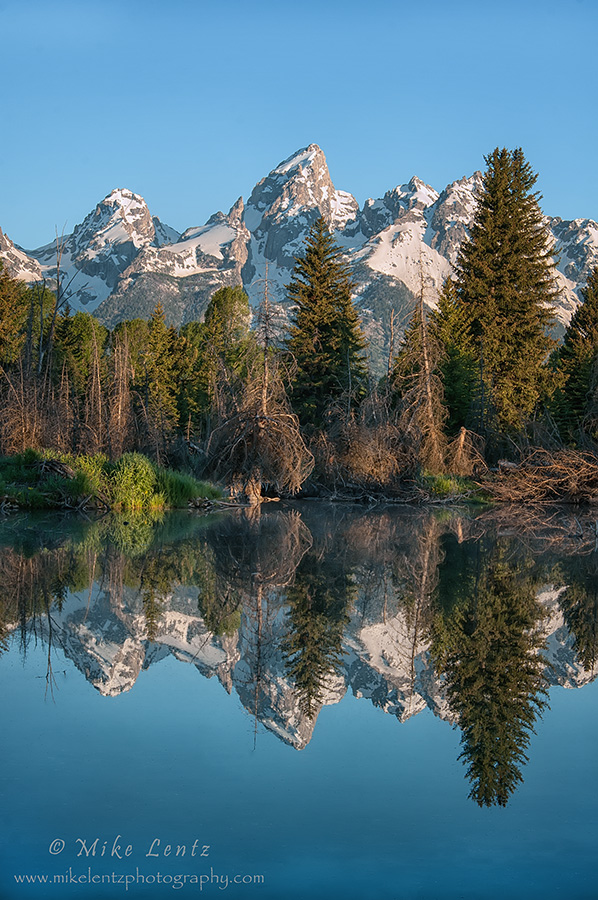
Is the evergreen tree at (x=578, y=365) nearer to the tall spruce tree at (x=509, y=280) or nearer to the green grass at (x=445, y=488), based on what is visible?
the tall spruce tree at (x=509, y=280)

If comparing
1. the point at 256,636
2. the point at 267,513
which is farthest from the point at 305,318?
the point at 256,636

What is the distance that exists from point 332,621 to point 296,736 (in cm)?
274

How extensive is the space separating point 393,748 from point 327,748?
1.21ft

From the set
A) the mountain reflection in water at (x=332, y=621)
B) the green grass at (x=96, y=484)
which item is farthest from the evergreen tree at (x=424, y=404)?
the mountain reflection in water at (x=332, y=621)

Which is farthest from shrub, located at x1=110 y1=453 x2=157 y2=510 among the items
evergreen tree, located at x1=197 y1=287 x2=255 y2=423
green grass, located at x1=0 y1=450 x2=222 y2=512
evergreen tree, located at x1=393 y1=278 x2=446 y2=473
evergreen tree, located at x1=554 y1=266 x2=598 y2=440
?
evergreen tree, located at x1=554 y1=266 x2=598 y2=440

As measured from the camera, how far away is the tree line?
23906mm

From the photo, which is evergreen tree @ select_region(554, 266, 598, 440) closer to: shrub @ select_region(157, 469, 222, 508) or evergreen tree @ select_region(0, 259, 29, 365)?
shrub @ select_region(157, 469, 222, 508)

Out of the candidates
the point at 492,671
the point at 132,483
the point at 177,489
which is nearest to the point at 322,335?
the point at 177,489

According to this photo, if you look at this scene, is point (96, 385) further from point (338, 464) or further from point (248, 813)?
point (248, 813)

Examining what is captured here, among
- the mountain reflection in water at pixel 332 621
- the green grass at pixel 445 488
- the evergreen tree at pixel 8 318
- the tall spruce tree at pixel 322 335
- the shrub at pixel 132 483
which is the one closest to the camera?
the mountain reflection in water at pixel 332 621

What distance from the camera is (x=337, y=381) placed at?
3728cm

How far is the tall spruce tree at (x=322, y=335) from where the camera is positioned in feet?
124

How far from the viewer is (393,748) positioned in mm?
4656

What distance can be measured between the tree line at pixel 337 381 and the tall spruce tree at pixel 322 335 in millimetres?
84
